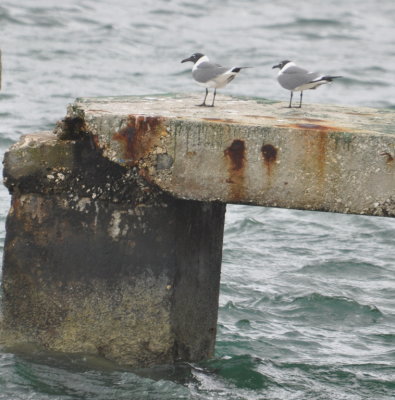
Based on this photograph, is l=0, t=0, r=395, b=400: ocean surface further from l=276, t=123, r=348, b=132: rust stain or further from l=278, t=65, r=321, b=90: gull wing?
l=278, t=65, r=321, b=90: gull wing

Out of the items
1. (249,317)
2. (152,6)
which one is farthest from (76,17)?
(249,317)

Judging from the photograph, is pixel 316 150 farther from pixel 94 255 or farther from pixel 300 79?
pixel 300 79

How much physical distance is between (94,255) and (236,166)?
0.99 meters

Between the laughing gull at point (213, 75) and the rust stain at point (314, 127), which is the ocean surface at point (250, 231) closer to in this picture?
the rust stain at point (314, 127)

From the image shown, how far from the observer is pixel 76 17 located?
70.9 feet

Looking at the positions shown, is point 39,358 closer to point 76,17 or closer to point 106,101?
point 106,101

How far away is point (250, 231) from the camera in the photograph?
10445 millimetres

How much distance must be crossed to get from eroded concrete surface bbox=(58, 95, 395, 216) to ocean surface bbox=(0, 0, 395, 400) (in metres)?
1.23

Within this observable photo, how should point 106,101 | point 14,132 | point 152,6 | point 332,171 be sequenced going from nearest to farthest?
point 332,171, point 106,101, point 14,132, point 152,6

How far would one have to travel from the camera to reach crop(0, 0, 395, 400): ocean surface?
6.11 metres

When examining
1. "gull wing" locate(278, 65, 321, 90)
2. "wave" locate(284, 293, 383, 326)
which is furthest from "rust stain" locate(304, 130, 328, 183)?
"wave" locate(284, 293, 383, 326)

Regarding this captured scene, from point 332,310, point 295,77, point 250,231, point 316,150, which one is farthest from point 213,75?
point 250,231

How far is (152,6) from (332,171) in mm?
19028

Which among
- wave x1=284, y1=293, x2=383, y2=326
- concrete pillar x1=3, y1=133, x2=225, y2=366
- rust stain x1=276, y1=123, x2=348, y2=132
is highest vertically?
rust stain x1=276, y1=123, x2=348, y2=132
